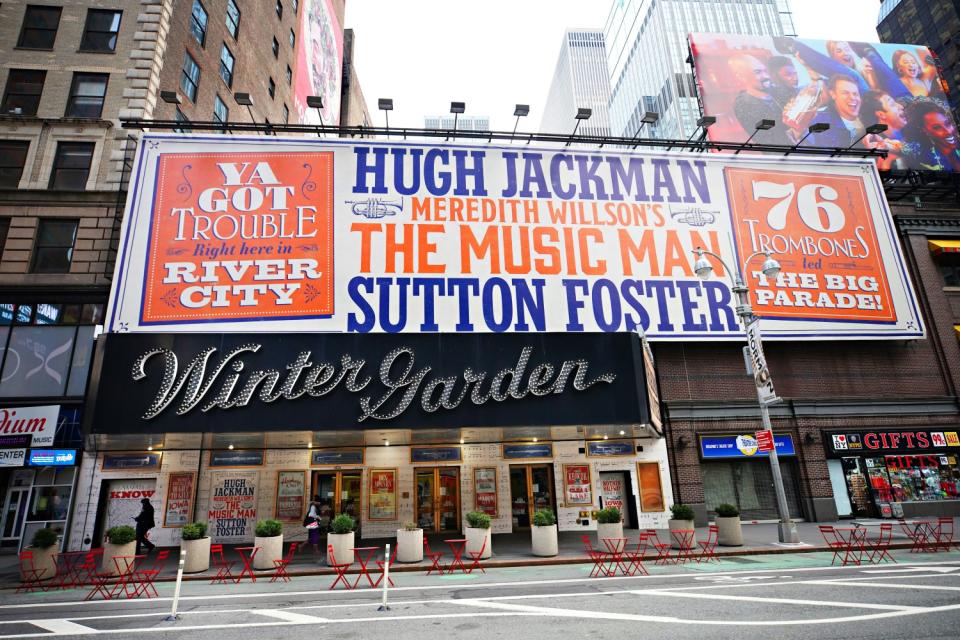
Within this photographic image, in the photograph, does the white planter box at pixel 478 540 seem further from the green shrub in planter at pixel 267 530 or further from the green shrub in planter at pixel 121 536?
the green shrub in planter at pixel 121 536

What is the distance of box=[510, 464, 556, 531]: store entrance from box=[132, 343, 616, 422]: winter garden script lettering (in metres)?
6.68

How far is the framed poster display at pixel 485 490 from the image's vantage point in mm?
21750

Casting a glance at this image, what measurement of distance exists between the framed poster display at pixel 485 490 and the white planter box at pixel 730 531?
345 inches

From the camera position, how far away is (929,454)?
932 inches

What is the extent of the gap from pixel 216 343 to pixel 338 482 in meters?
8.14

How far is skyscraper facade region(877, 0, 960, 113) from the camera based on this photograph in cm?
8106

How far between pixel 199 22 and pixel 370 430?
2528 cm

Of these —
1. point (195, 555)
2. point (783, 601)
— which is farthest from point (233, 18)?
point (783, 601)

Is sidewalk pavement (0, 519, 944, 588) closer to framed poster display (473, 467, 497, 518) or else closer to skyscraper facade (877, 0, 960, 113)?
framed poster display (473, 467, 497, 518)

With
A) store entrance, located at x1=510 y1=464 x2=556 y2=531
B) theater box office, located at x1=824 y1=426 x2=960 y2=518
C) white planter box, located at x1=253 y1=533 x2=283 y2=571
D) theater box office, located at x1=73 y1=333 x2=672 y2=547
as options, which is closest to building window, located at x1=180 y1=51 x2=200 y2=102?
theater box office, located at x1=73 y1=333 x2=672 y2=547

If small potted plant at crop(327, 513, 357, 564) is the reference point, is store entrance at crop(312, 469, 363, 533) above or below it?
above

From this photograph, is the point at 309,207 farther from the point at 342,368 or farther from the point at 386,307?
the point at 342,368

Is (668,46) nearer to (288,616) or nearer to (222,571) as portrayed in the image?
(222,571)

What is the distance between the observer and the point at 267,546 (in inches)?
579
